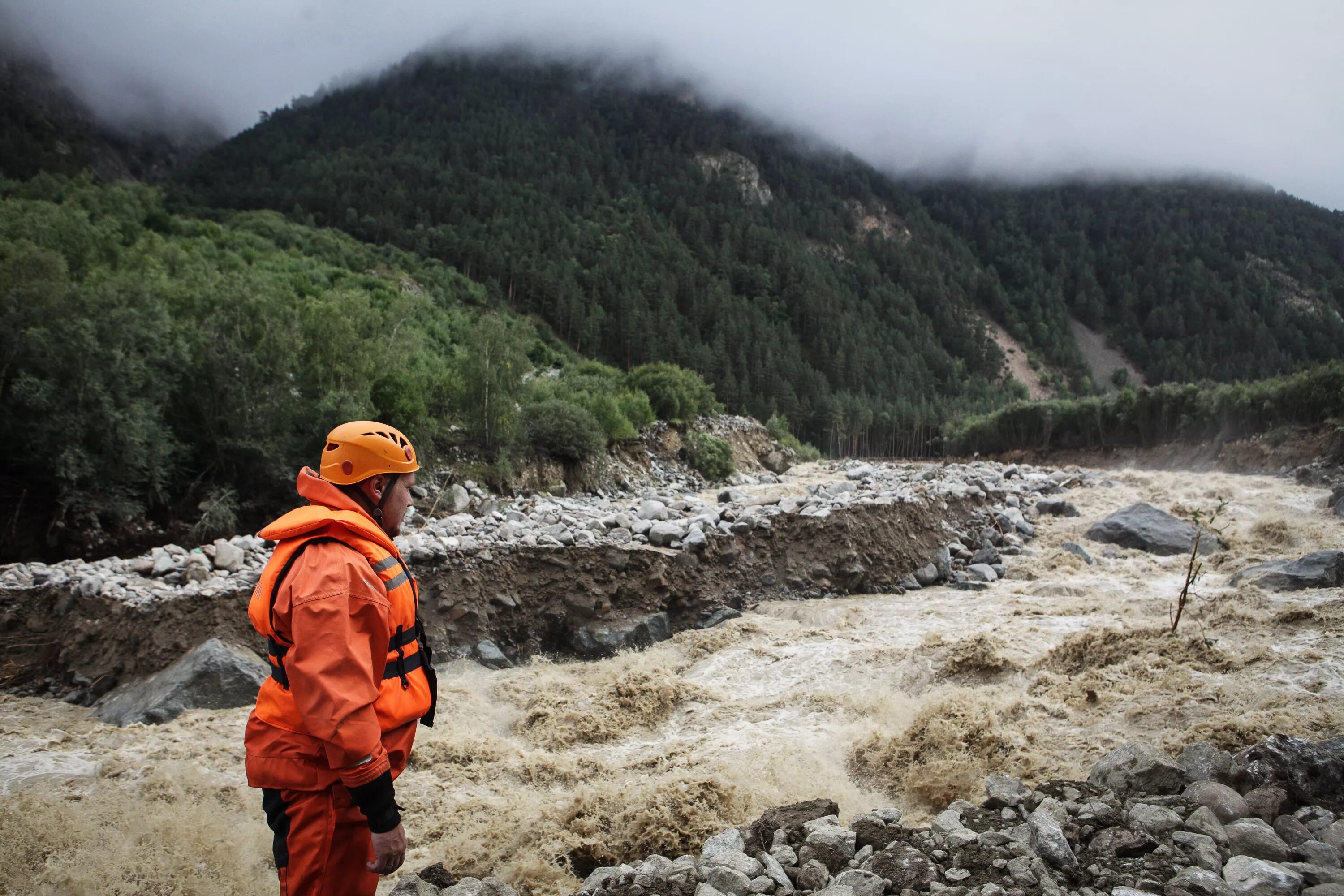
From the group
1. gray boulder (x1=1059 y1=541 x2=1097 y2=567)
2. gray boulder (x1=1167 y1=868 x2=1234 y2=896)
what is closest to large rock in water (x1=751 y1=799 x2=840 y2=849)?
gray boulder (x1=1167 y1=868 x2=1234 y2=896)

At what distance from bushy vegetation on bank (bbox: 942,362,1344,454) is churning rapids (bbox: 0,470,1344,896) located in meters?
26.8

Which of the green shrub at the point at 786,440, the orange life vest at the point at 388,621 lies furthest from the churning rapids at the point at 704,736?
the green shrub at the point at 786,440

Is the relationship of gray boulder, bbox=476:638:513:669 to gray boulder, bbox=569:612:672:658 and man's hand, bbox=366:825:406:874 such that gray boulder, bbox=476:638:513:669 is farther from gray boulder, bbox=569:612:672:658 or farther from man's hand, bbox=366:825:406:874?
man's hand, bbox=366:825:406:874

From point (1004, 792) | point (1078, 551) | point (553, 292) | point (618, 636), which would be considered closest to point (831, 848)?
point (1004, 792)

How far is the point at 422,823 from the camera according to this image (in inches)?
201

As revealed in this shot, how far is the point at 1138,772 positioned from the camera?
422cm

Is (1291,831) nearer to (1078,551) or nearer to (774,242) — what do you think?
(1078,551)

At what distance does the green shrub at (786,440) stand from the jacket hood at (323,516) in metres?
34.3

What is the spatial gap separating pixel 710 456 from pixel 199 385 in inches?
721

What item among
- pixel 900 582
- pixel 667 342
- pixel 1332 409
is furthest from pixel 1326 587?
pixel 667 342

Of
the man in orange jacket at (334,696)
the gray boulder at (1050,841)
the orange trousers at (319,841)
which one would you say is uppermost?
the man in orange jacket at (334,696)

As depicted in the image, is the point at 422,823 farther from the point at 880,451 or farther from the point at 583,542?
the point at 880,451

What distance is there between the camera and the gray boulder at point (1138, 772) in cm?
409

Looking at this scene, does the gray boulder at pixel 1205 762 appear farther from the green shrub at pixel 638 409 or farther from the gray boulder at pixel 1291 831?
the green shrub at pixel 638 409
